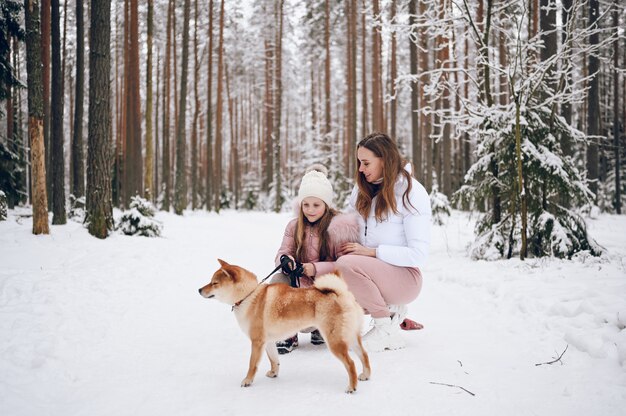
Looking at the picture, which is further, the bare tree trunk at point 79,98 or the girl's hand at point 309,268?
the bare tree trunk at point 79,98

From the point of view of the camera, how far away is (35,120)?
308 inches

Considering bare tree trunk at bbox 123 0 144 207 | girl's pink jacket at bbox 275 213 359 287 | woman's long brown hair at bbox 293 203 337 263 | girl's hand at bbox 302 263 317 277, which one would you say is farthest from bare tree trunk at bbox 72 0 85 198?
girl's hand at bbox 302 263 317 277

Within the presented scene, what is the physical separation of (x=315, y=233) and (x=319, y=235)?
0.18 feet

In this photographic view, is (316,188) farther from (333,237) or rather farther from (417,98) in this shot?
(417,98)

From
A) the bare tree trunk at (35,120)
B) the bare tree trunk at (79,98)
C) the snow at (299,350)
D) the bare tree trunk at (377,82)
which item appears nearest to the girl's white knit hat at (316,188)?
the snow at (299,350)

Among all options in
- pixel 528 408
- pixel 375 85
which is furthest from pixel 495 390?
pixel 375 85

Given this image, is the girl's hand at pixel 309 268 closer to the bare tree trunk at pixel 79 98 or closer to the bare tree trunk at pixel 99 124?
the bare tree trunk at pixel 99 124

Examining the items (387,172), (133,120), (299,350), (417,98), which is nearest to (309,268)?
(299,350)

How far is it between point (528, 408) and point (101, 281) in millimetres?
5655

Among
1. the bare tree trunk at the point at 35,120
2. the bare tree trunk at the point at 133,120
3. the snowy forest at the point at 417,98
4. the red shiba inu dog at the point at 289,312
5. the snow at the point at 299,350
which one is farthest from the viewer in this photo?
the bare tree trunk at the point at 133,120

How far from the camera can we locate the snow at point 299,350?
108 inches

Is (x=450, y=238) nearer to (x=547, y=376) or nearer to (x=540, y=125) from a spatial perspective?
(x=540, y=125)

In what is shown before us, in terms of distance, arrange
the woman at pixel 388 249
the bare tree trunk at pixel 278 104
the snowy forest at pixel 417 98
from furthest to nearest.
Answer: the bare tree trunk at pixel 278 104 → the snowy forest at pixel 417 98 → the woman at pixel 388 249

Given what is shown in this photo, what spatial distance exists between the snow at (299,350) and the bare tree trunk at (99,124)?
233 cm
